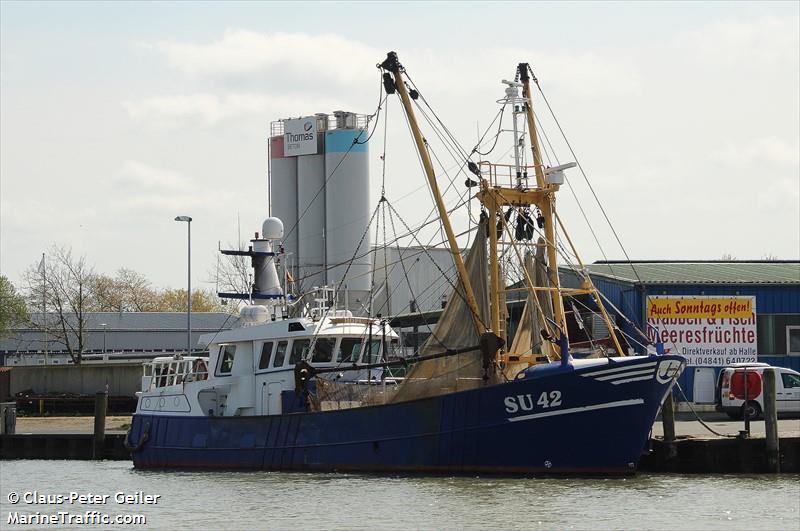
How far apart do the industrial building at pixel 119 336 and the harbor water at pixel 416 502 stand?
211 ft

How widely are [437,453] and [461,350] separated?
7.97 feet

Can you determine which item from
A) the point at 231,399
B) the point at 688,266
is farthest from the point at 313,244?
the point at 231,399

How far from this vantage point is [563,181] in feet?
111

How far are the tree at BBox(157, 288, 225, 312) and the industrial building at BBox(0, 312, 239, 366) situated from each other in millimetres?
18204

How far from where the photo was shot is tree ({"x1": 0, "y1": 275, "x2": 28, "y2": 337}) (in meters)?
92.9

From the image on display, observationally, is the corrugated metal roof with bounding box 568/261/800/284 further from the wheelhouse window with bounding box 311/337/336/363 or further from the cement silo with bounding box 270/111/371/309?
the cement silo with bounding box 270/111/371/309

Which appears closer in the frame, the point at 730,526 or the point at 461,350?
the point at 730,526

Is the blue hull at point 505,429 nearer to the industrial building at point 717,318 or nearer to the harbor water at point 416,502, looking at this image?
the harbor water at point 416,502

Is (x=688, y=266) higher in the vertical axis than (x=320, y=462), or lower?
higher

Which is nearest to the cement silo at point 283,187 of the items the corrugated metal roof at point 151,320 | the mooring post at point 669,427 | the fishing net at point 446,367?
the corrugated metal roof at point 151,320

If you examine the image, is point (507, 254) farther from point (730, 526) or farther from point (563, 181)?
point (730, 526)

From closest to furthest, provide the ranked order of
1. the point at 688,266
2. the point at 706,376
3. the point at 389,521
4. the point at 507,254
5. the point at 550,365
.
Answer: the point at 389,521
the point at 550,365
the point at 507,254
the point at 706,376
the point at 688,266

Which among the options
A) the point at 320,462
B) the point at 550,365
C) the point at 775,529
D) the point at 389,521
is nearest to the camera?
the point at 775,529

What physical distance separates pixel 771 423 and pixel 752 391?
884 cm
